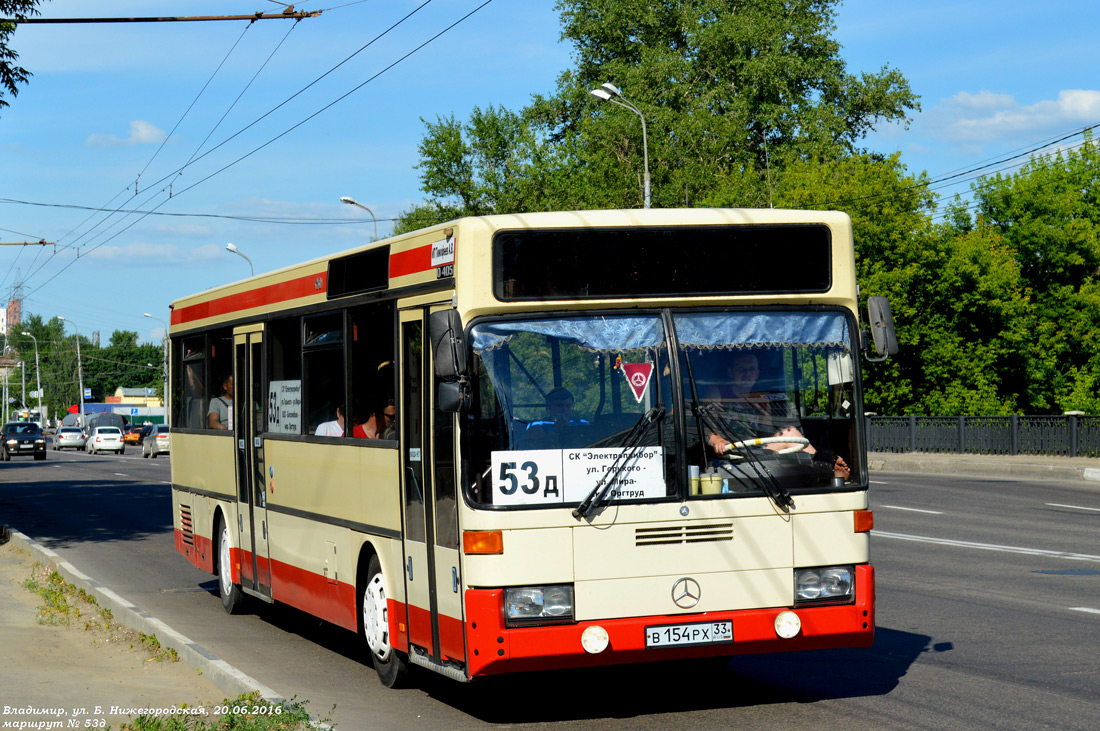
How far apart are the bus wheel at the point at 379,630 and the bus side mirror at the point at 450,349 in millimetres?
2015

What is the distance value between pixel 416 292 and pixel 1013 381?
42702 mm

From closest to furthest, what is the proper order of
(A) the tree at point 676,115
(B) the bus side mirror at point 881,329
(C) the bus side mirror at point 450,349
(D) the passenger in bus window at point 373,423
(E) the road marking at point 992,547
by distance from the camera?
(C) the bus side mirror at point 450,349, (B) the bus side mirror at point 881,329, (D) the passenger in bus window at point 373,423, (E) the road marking at point 992,547, (A) the tree at point 676,115

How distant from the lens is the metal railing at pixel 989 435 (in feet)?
107

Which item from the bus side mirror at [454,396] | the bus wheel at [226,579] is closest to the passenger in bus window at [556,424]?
the bus side mirror at [454,396]

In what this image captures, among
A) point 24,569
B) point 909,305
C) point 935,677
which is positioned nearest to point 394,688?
point 935,677

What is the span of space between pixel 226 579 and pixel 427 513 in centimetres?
518

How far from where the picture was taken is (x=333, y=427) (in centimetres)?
900

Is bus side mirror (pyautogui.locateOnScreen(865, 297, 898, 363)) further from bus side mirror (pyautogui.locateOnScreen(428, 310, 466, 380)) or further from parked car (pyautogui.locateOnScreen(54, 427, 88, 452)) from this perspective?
parked car (pyautogui.locateOnScreen(54, 427, 88, 452))

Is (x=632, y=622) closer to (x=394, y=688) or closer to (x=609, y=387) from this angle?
(x=609, y=387)

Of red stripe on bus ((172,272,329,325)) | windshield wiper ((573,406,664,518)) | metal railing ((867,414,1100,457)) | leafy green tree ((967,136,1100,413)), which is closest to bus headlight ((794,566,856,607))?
windshield wiper ((573,406,664,518))

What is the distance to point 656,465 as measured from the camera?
22.2ft

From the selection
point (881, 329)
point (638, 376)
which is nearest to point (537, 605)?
Result: point (638, 376)

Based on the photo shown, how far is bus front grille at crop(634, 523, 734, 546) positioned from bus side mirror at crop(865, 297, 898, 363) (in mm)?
1282

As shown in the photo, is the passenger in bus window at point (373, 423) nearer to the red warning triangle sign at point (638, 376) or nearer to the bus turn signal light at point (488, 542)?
the bus turn signal light at point (488, 542)
